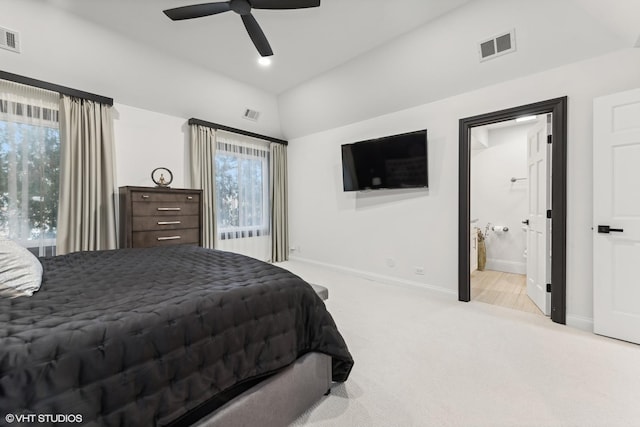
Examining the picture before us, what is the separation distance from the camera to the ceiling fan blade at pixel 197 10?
2.28 m

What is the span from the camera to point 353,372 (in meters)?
1.93

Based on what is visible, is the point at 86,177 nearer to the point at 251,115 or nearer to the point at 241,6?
the point at 251,115

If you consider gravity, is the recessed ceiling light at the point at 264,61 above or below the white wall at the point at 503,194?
above

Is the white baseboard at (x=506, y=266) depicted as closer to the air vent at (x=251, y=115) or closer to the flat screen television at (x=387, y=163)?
the flat screen television at (x=387, y=163)

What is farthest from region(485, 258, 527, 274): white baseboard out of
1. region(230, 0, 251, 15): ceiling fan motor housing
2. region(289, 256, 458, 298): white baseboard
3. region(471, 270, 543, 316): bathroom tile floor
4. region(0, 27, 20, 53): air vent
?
region(0, 27, 20, 53): air vent

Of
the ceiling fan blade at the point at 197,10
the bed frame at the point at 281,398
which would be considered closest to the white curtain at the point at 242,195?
the ceiling fan blade at the point at 197,10

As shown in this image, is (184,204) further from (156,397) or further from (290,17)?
(156,397)

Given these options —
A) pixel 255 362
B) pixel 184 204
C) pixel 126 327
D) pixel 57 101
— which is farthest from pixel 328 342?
pixel 57 101

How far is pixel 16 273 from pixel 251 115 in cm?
410

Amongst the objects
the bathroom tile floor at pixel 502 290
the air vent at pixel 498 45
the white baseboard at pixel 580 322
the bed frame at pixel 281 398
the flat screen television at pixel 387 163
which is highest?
the air vent at pixel 498 45

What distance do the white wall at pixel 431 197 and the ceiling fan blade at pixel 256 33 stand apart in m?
2.05

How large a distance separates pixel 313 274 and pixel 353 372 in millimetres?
2674

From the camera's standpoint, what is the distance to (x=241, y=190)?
507 cm
